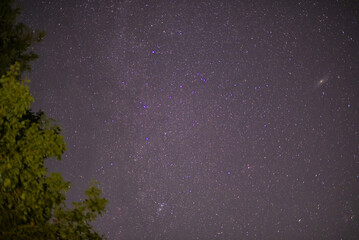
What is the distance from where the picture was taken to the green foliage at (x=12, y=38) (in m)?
4.92

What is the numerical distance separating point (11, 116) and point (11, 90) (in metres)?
0.26

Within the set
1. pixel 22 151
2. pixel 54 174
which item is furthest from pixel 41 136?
pixel 54 174

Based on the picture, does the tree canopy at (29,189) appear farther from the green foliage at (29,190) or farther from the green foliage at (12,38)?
Answer: the green foliage at (12,38)

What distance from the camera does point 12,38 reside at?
16.9ft

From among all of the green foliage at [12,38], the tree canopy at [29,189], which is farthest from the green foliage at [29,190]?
the green foliage at [12,38]

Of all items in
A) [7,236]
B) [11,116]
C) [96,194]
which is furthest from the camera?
[11,116]

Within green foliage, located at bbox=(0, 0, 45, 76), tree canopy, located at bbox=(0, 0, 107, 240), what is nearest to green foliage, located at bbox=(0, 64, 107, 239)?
tree canopy, located at bbox=(0, 0, 107, 240)

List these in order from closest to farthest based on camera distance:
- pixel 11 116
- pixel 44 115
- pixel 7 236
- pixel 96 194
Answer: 1. pixel 7 236
2. pixel 96 194
3. pixel 11 116
4. pixel 44 115

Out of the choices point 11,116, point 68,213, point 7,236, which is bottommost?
point 7,236

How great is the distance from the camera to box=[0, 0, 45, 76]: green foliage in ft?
16.1

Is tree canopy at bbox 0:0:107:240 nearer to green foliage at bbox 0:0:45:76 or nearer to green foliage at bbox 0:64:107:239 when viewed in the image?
green foliage at bbox 0:64:107:239

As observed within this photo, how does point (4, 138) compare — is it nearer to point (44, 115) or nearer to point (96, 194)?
point (96, 194)

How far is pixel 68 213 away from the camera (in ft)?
8.40

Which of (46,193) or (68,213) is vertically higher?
(46,193)
